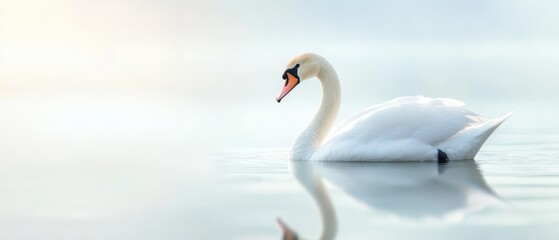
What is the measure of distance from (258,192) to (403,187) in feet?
3.73

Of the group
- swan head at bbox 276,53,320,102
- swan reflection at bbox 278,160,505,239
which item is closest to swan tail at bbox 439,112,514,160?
swan reflection at bbox 278,160,505,239

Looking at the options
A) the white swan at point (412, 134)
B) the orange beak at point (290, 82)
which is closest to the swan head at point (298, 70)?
the orange beak at point (290, 82)

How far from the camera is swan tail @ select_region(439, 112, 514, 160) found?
9906 mm

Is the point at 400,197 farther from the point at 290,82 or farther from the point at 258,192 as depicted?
the point at 290,82

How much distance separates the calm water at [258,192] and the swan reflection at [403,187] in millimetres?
13

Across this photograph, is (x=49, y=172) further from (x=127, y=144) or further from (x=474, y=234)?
(x=474, y=234)

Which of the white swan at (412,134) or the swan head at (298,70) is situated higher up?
the swan head at (298,70)

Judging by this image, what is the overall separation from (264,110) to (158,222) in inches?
655

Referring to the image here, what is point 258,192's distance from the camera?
7.98m

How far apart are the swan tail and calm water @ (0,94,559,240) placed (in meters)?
0.12

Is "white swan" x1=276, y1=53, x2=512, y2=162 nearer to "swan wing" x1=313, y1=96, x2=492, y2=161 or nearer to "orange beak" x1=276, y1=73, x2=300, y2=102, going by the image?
"swan wing" x1=313, y1=96, x2=492, y2=161

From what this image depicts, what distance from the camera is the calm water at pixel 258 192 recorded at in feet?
20.4

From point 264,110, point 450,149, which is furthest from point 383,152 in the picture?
point 264,110

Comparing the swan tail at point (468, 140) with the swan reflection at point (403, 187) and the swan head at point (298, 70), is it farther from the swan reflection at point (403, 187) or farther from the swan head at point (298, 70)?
the swan head at point (298, 70)
